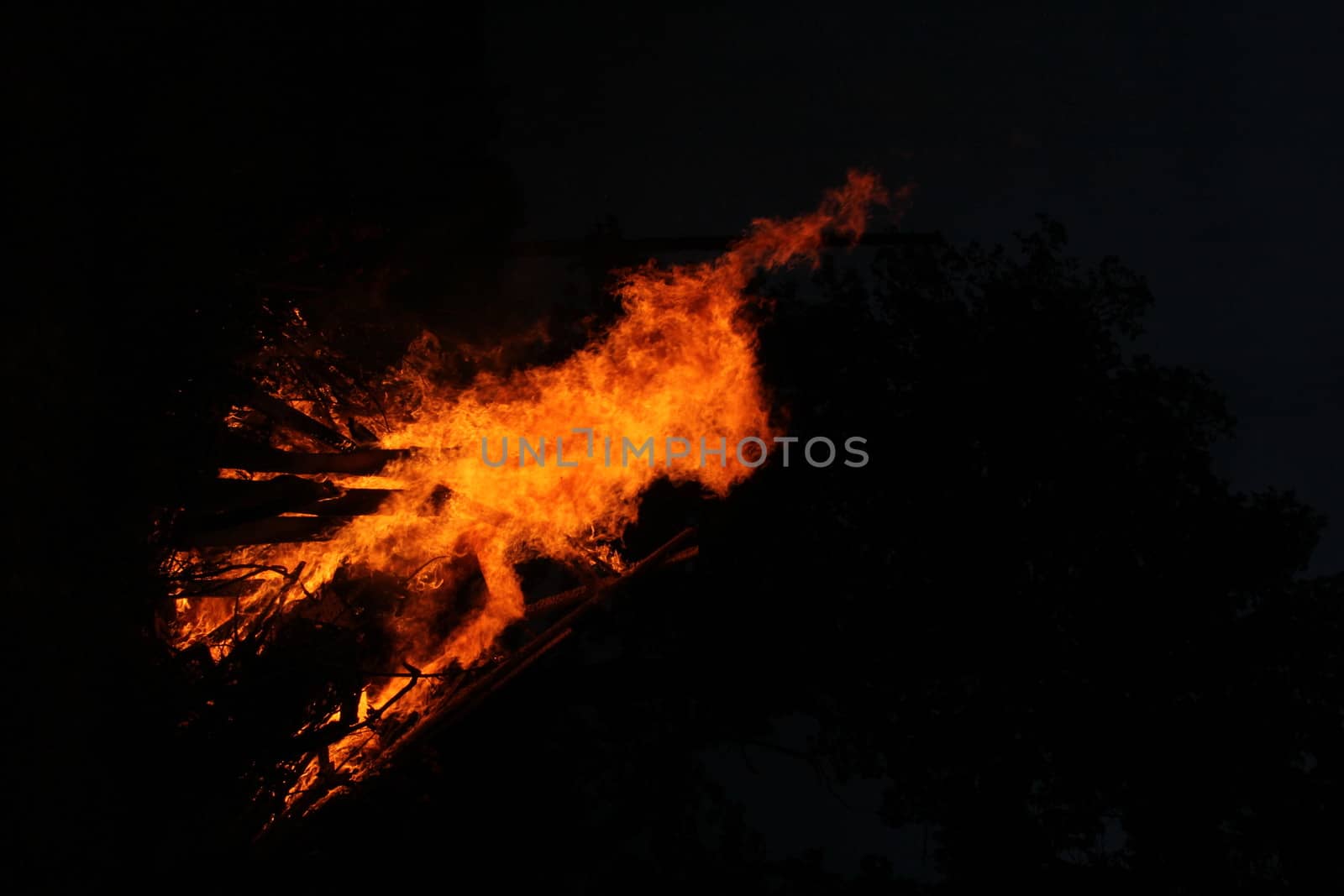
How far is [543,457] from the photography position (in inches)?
293

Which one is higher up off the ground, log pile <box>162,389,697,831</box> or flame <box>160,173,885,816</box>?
flame <box>160,173,885,816</box>

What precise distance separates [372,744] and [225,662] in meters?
1.72

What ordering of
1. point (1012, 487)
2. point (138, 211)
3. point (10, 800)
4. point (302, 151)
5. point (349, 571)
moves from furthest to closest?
1. point (1012, 487)
2. point (349, 571)
3. point (302, 151)
4. point (138, 211)
5. point (10, 800)

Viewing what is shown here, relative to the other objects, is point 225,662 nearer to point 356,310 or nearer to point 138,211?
point 138,211

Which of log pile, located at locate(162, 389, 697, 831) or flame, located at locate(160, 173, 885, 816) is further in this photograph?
flame, located at locate(160, 173, 885, 816)

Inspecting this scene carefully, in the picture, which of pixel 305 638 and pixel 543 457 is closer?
pixel 305 638

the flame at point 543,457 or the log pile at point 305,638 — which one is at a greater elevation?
the flame at point 543,457

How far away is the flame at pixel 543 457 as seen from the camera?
6957mm

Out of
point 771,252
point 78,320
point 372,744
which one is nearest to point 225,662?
point 372,744

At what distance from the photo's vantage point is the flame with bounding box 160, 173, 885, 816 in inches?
274

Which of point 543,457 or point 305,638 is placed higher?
point 543,457

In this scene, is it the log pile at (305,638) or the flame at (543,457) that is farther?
the flame at (543,457)

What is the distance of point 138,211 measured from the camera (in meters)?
5.00

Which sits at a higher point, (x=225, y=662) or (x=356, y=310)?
(x=356, y=310)
